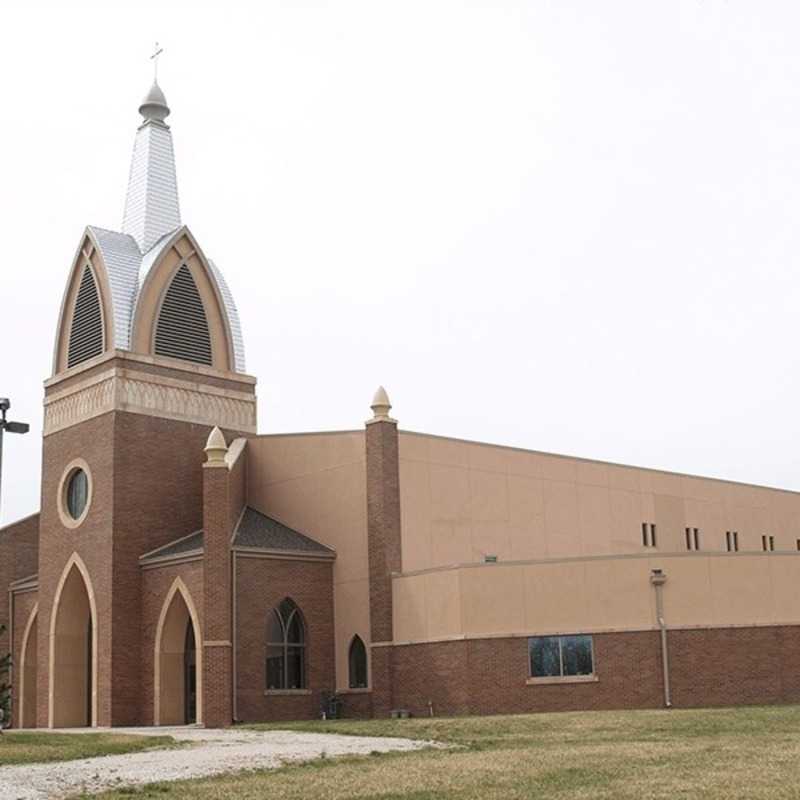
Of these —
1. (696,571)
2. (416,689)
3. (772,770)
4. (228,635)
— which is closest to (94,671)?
(228,635)

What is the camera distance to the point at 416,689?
4106 cm

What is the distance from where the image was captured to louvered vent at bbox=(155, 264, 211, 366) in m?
47.6

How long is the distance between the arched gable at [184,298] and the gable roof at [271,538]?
6.18 metres

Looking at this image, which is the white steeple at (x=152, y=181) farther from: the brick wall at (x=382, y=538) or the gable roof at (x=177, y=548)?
the brick wall at (x=382, y=538)

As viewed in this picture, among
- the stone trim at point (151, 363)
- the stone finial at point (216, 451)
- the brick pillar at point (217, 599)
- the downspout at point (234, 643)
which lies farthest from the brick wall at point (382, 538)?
the stone trim at point (151, 363)

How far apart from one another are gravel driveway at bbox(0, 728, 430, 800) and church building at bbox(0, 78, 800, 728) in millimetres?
9558

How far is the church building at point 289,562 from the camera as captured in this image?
3881cm

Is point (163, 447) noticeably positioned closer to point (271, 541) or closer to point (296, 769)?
point (271, 541)

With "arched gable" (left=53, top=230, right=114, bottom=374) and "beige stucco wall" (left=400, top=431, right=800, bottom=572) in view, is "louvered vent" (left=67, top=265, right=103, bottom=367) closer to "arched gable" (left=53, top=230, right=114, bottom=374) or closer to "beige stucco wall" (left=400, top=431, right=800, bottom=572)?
"arched gable" (left=53, top=230, right=114, bottom=374)

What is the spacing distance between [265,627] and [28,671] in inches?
468

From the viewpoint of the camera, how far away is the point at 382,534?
141ft

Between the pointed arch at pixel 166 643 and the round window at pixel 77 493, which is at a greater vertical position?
the round window at pixel 77 493

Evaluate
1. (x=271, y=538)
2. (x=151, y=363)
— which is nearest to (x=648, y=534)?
(x=271, y=538)

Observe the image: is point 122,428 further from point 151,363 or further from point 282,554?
point 282,554
